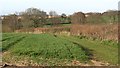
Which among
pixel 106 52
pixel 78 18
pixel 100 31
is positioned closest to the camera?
pixel 106 52

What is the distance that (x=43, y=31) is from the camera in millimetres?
56531

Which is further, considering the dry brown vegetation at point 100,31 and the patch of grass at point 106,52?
the dry brown vegetation at point 100,31

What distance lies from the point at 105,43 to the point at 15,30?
3660 centimetres

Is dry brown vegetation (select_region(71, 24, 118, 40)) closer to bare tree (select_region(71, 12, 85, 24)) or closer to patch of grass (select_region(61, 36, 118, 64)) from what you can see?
patch of grass (select_region(61, 36, 118, 64))

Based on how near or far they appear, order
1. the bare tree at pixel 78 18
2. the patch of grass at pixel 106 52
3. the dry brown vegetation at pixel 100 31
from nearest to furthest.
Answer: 1. the patch of grass at pixel 106 52
2. the dry brown vegetation at pixel 100 31
3. the bare tree at pixel 78 18

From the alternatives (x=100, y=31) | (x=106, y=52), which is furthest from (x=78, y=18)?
(x=106, y=52)

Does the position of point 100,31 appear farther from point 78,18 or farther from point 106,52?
point 78,18

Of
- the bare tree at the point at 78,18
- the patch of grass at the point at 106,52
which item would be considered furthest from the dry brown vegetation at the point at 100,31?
the bare tree at the point at 78,18

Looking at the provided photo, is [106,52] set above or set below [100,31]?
below

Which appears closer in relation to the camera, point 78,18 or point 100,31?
point 100,31

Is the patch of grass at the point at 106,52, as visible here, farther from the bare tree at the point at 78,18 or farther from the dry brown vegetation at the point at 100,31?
the bare tree at the point at 78,18

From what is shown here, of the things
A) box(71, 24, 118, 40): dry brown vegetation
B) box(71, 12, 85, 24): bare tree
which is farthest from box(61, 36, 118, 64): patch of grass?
box(71, 12, 85, 24): bare tree

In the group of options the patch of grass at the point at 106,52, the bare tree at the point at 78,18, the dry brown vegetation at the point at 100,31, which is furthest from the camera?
the bare tree at the point at 78,18

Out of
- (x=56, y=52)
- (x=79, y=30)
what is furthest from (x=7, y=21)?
(x=56, y=52)
